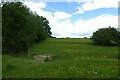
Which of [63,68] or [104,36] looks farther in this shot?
[104,36]

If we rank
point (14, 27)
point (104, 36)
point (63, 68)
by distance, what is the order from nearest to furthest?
point (63, 68)
point (14, 27)
point (104, 36)

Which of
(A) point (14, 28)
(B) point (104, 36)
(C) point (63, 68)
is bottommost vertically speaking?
(C) point (63, 68)

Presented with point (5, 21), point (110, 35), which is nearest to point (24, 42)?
point (5, 21)

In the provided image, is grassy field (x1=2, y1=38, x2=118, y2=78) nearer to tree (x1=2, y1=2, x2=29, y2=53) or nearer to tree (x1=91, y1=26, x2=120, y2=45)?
tree (x1=2, y1=2, x2=29, y2=53)

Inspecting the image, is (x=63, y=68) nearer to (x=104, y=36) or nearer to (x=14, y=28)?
(x=14, y=28)

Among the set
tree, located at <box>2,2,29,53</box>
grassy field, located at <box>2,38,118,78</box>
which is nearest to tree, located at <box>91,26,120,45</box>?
tree, located at <box>2,2,29,53</box>

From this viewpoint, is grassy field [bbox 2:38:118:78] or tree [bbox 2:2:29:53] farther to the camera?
tree [bbox 2:2:29:53]

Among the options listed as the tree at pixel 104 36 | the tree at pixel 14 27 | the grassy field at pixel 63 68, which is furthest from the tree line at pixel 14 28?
the tree at pixel 104 36

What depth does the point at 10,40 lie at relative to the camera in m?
60.9

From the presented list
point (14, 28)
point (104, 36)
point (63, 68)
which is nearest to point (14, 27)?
point (14, 28)

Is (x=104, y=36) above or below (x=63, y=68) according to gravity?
above

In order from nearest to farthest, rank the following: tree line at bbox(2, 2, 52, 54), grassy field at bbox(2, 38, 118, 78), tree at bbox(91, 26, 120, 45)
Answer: grassy field at bbox(2, 38, 118, 78) < tree line at bbox(2, 2, 52, 54) < tree at bbox(91, 26, 120, 45)

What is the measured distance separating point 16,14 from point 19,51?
7720 mm

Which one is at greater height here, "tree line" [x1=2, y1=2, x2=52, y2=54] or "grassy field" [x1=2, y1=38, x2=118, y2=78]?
"tree line" [x1=2, y1=2, x2=52, y2=54]
